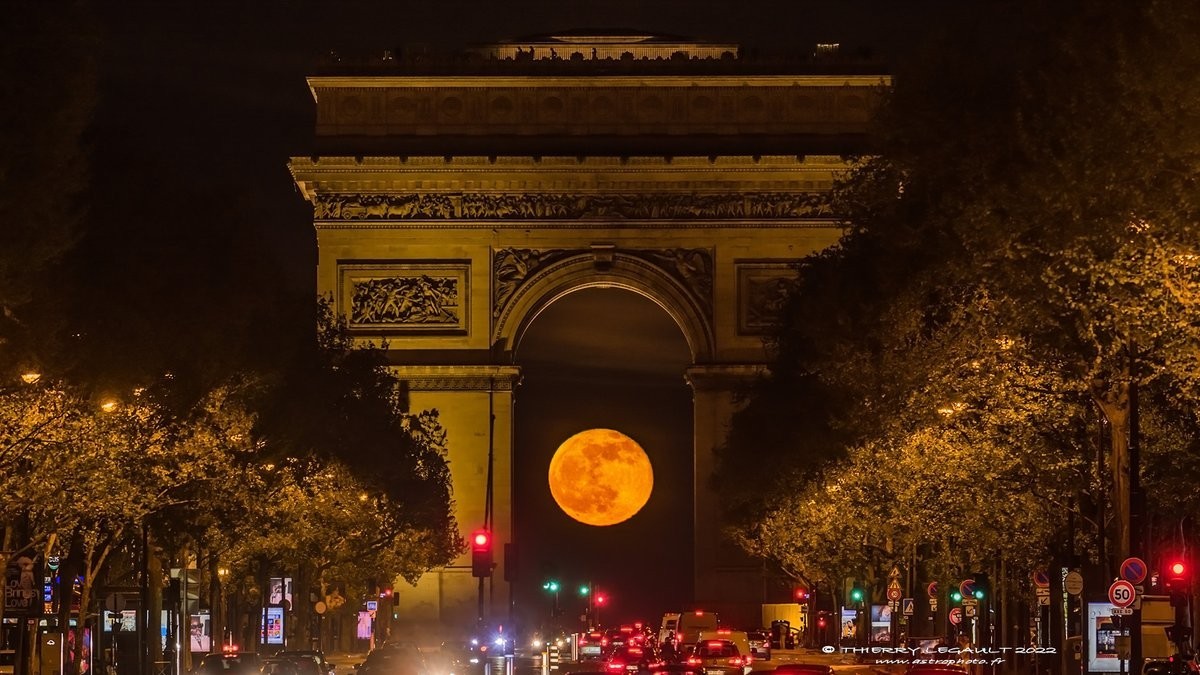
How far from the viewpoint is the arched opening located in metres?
143

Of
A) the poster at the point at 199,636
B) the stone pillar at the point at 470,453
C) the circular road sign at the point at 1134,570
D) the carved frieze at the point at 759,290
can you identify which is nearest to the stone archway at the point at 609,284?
the carved frieze at the point at 759,290

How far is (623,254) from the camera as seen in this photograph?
381ft

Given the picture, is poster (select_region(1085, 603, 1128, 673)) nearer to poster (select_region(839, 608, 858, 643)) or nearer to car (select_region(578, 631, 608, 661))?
car (select_region(578, 631, 608, 661))

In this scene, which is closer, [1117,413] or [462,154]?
[1117,413]

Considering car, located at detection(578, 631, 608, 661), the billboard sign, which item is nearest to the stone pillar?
car, located at detection(578, 631, 608, 661)

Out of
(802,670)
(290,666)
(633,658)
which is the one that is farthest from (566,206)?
(802,670)

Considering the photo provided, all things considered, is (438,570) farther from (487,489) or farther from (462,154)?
(462,154)

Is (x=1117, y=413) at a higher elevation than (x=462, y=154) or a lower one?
lower

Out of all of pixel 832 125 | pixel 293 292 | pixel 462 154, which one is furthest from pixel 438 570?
pixel 293 292

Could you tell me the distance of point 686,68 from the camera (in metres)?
114

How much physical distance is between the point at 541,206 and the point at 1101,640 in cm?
6583

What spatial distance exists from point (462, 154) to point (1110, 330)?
67125mm

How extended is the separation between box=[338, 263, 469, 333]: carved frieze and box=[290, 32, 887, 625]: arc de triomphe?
91mm

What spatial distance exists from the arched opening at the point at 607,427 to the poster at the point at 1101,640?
283 ft
